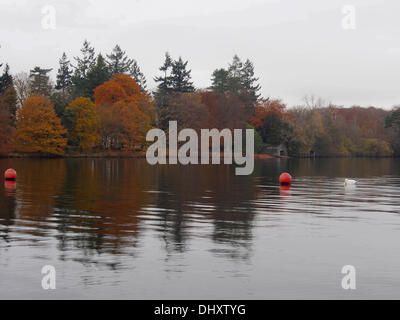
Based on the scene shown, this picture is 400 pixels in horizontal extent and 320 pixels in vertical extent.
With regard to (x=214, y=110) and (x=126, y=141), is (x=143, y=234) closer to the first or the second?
(x=126, y=141)

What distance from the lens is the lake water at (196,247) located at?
395 inches

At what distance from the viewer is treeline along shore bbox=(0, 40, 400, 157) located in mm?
86062

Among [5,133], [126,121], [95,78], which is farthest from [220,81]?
[5,133]

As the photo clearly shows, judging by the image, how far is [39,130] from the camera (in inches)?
3310

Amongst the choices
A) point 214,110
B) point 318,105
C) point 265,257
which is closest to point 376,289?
point 265,257

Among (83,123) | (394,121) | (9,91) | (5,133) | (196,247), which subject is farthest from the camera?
(394,121)

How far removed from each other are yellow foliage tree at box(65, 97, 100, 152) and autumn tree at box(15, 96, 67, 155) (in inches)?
140

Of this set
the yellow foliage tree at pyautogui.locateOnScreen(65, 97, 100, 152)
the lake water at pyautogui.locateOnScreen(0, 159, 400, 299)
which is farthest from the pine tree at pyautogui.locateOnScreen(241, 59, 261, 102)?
the lake water at pyautogui.locateOnScreen(0, 159, 400, 299)

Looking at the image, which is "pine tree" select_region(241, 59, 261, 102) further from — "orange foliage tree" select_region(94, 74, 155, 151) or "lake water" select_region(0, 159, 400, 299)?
"lake water" select_region(0, 159, 400, 299)

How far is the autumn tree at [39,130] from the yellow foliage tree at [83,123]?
3545mm

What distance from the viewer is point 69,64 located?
133 m

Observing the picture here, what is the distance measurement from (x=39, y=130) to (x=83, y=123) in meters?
8.18

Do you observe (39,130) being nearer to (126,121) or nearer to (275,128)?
(126,121)
